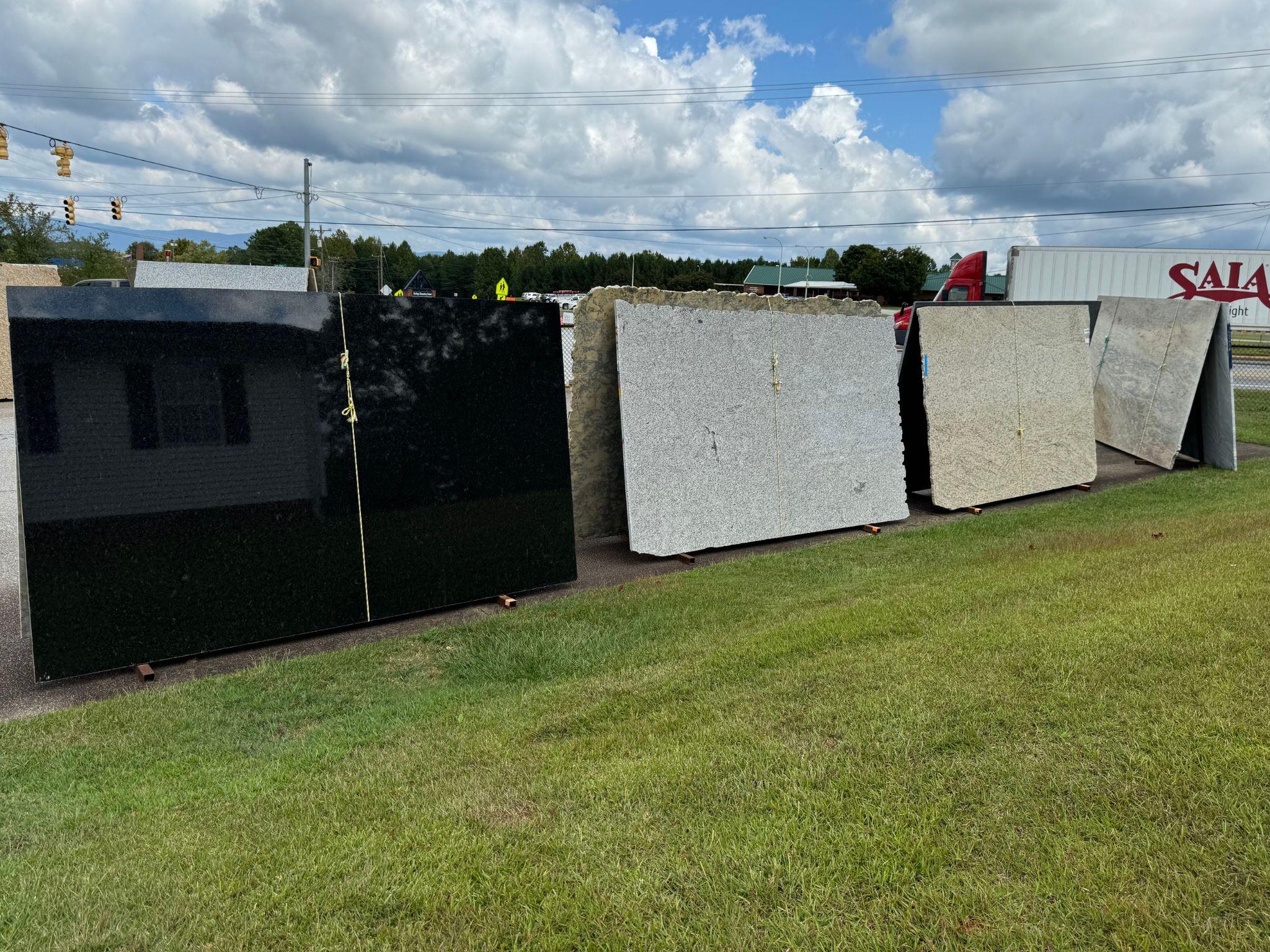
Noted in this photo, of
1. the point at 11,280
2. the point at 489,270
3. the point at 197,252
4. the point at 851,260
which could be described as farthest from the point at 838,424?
the point at 489,270

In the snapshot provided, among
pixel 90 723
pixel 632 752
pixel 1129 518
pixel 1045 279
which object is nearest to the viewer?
pixel 632 752

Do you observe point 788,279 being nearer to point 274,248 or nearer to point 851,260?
point 851,260

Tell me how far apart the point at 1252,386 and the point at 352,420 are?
932 inches

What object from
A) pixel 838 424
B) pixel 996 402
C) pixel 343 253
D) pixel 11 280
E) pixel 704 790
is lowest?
pixel 704 790

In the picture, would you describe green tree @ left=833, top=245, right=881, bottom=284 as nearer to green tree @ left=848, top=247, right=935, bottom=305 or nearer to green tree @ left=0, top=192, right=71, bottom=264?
green tree @ left=848, top=247, right=935, bottom=305

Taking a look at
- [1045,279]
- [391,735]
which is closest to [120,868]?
[391,735]

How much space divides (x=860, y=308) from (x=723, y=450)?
245 centimetres

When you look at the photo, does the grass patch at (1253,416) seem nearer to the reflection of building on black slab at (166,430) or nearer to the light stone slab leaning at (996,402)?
the light stone slab leaning at (996,402)

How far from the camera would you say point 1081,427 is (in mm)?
10719

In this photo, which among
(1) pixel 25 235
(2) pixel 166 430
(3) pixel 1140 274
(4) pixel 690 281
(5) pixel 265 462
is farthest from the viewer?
(4) pixel 690 281

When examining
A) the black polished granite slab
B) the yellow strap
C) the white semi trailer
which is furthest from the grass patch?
the yellow strap

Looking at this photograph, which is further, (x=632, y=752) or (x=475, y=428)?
(x=475, y=428)

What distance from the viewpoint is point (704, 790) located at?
3.00 m

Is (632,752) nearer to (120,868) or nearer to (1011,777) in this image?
(1011,777)
